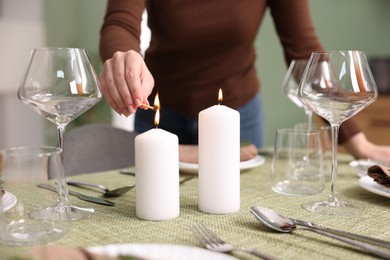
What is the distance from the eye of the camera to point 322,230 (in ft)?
2.39

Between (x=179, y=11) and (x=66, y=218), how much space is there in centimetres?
104

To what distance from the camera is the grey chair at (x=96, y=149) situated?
1.44 m

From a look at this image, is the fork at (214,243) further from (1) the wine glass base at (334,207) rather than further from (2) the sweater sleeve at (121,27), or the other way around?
(2) the sweater sleeve at (121,27)

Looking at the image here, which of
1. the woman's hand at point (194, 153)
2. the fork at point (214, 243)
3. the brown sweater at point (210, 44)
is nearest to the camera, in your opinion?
the fork at point (214, 243)

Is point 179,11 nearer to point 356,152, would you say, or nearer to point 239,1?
point 239,1

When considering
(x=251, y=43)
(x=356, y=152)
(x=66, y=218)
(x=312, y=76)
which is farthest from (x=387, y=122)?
(x=66, y=218)

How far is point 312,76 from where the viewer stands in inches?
34.5

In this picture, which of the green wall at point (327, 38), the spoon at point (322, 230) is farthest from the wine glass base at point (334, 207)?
the green wall at point (327, 38)

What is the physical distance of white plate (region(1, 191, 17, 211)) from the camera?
0.65 meters

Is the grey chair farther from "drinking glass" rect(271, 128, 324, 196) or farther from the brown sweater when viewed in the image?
"drinking glass" rect(271, 128, 324, 196)

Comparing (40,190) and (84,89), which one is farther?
(84,89)

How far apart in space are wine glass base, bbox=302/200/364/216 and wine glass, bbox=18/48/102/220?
38cm

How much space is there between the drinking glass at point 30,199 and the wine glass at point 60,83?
12 centimetres

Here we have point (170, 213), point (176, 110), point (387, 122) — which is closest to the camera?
point (170, 213)
